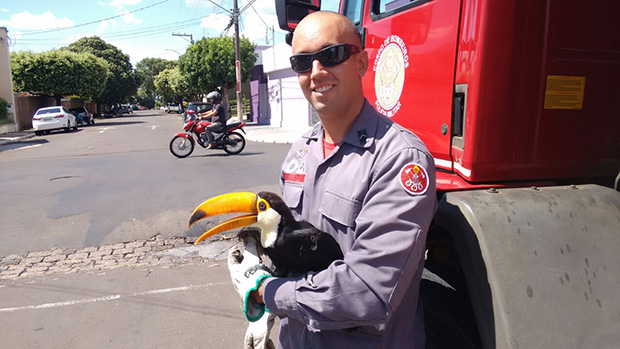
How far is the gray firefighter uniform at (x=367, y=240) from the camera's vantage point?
1166 mm

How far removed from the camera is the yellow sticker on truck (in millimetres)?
1700

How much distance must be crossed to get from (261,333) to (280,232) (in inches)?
20.3

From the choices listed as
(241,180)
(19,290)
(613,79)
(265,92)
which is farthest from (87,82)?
(613,79)

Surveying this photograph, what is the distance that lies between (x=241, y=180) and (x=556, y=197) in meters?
6.92

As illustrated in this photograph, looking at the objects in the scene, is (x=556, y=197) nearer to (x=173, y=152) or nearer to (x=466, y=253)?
(x=466, y=253)

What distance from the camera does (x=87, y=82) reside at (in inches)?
1284

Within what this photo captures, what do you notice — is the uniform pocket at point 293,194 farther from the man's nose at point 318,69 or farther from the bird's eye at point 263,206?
the man's nose at point 318,69

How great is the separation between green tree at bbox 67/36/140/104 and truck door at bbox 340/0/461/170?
5110cm

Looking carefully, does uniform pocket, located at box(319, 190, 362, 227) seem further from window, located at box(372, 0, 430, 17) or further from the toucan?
window, located at box(372, 0, 430, 17)

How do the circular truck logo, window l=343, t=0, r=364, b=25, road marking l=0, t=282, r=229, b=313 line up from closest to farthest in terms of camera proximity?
1. the circular truck logo
2. window l=343, t=0, r=364, b=25
3. road marking l=0, t=282, r=229, b=313

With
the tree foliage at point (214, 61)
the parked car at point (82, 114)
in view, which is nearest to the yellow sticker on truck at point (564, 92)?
the tree foliage at point (214, 61)

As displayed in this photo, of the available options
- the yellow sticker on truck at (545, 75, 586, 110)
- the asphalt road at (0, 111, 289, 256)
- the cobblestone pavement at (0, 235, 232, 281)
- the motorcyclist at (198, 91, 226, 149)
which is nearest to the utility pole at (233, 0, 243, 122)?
the asphalt road at (0, 111, 289, 256)

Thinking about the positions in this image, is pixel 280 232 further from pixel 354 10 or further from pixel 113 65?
pixel 113 65

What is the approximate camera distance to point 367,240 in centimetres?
118
